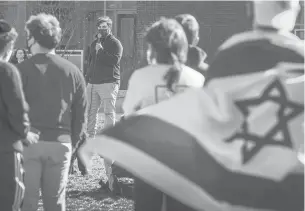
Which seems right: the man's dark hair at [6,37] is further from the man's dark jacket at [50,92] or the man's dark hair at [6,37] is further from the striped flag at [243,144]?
the striped flag at [243,144]

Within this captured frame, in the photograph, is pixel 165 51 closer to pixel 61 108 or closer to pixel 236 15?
pixel 61 108

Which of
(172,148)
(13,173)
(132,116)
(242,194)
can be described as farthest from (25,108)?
(242,194)

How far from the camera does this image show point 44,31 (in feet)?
16.0

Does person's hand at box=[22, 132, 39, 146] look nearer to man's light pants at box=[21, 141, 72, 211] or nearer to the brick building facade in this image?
man's light pants at box=[21, 141, 72, 211]

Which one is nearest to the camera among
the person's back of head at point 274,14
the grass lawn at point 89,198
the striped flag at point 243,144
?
the striped flag at point 243,144

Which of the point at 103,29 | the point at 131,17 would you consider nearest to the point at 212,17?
the point at 131,17

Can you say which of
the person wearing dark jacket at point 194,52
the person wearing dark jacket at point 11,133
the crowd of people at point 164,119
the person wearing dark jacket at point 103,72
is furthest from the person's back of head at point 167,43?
the person wearing dark jacket at point 103,72

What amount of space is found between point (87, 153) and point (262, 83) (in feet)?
3.83

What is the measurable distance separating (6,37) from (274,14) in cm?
190

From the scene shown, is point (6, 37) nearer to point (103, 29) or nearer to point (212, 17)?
point (103, 29)

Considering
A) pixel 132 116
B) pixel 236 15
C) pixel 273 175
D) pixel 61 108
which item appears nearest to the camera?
pixel 273 175

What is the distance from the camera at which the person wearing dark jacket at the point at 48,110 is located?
15.5 feet

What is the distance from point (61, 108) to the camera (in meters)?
4.77

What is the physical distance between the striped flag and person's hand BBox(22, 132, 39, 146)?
118 centimetres
